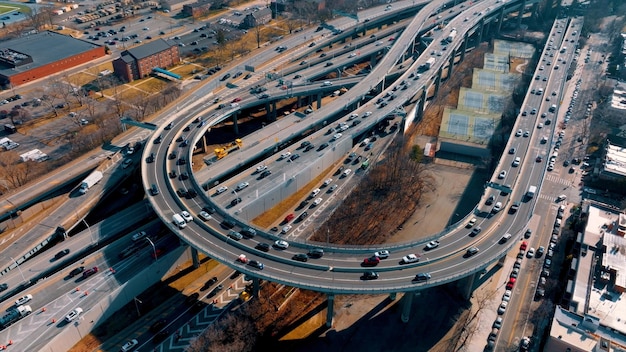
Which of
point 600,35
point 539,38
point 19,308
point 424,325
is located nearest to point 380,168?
point 424,325

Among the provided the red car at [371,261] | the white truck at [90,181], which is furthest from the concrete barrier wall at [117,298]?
the red car at [371,261]

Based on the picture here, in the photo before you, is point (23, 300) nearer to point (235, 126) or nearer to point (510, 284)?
point (235, 126)

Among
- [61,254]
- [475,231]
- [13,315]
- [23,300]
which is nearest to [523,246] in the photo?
[475,231]

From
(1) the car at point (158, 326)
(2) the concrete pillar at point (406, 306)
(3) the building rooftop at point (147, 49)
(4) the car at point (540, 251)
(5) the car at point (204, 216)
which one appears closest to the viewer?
(1) the car at point (158, 326)

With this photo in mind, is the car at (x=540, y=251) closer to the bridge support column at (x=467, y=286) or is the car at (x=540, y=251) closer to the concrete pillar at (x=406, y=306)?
the bridge support column at (x=467, y=286)

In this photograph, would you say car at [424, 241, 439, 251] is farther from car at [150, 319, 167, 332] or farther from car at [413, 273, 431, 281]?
car at [150, 319, 167, 332]
